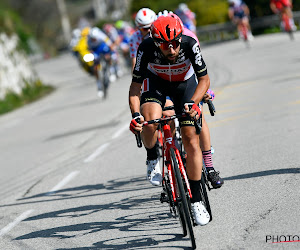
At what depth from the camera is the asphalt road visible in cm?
606

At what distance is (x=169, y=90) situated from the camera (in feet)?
21.6

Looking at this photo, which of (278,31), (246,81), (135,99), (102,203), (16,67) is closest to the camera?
(135,99)

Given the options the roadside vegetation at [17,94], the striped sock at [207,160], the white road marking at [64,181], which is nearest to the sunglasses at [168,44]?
the striped sock at [207,160]

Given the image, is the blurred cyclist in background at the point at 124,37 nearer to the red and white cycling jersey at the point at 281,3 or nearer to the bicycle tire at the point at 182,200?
the red and white cycling jersey at the point at 281,3

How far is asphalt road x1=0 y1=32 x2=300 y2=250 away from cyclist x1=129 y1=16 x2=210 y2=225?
483 mm

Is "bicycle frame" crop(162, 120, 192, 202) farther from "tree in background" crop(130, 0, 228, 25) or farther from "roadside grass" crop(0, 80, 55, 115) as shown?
"tree in background" crop(130, 0, 228, 25)

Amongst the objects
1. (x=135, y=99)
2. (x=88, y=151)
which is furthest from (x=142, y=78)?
(x=88, y=151)

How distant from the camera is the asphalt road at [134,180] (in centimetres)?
606

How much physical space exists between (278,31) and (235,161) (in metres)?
26.9

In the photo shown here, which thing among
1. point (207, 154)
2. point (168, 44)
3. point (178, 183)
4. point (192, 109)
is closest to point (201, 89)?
point (192, 109)

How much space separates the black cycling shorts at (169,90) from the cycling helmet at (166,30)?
77 cm

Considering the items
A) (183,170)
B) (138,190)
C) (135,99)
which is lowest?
(138,190)

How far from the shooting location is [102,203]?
7.79 meters

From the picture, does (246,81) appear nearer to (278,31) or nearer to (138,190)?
(138,190)
